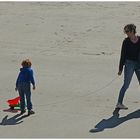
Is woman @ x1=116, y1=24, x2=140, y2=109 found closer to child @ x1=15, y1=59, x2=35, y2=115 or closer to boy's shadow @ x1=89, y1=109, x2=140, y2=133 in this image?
boy's shadow @ x1=89, y1=109, x2=140, y2=133

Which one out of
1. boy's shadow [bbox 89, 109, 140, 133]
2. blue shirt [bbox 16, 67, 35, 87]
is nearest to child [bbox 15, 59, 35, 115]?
blue shirt [bbox 16, 67, 35, 87]

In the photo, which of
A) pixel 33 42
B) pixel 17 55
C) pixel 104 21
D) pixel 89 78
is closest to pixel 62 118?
pixel 89 78

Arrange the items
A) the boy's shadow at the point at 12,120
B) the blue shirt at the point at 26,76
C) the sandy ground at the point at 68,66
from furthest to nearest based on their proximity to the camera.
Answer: the blue shirt at the point at 26,76, the boy's shadow at the point at 12,120, the sandy ground at the point at 68,66

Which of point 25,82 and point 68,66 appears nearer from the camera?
point 25,82

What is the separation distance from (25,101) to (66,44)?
14.7 ft

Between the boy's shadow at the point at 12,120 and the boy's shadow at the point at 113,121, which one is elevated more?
the boy's shadow at the point at 12,120

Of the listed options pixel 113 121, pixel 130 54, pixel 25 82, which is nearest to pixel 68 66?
pixel 25 82

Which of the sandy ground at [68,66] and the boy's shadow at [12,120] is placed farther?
the boy's shadow at [12,120]

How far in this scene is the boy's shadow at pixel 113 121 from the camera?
31.8 feet

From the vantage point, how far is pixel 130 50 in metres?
10.1

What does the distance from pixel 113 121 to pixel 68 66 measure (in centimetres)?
348

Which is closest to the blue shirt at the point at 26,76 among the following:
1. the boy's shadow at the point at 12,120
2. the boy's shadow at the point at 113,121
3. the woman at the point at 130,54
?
the boy's shadow at the point at 12,120

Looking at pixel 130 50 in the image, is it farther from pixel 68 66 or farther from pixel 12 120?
pixel 68 66

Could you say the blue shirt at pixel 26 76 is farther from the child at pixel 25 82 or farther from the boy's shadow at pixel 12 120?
the boy's shadow at pixel 12 120
